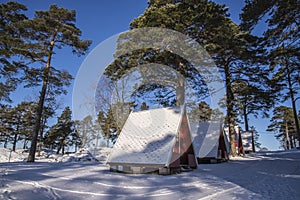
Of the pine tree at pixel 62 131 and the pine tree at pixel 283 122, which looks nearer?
the pine tree at pixel 62 131

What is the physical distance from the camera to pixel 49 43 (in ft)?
53.4

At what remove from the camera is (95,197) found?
4.86 m

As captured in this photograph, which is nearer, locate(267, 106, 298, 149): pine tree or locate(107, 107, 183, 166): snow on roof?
locate(107, 107, 183, 166): snow on roof

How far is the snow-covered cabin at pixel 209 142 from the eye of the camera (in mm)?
16156

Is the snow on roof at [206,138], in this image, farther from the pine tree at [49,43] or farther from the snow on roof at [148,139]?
the pine tree at [49,43]

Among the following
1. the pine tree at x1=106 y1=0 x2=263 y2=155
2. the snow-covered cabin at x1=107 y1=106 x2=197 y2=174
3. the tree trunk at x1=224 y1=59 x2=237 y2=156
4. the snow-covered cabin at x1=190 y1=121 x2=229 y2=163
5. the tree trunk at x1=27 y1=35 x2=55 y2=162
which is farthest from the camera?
the tree trunk at x1=224 y1=59 x2=237 y2=156

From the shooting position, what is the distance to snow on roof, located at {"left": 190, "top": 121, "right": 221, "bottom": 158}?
16219mm

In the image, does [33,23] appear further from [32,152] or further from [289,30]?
[289,30]

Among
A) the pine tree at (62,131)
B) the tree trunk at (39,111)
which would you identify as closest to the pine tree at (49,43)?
the tree trunk at (39,111)

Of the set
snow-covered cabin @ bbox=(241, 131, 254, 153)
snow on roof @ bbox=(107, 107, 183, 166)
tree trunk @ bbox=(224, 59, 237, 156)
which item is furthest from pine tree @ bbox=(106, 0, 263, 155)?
snow-covered cabin @ bbox=(241, 131, 254, 153)

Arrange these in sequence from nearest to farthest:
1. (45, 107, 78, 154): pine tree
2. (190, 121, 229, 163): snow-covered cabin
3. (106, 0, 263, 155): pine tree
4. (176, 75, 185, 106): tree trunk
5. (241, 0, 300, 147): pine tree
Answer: (241, 0, 300, 147): pine tree → (106, 0, 263, 155): pine tree → (176, 75, 185, 106): tree trunk → (190, 121, 229, 163): snow-covered cabin → (45, 107, 78, 154): pine tree

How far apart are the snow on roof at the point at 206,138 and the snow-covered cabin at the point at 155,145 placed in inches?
194

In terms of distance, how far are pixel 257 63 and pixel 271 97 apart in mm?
2939

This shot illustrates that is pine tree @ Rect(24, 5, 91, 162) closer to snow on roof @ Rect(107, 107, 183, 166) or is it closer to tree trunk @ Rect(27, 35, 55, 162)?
tree trunk @ Rect(27, 35, 55, 162)
